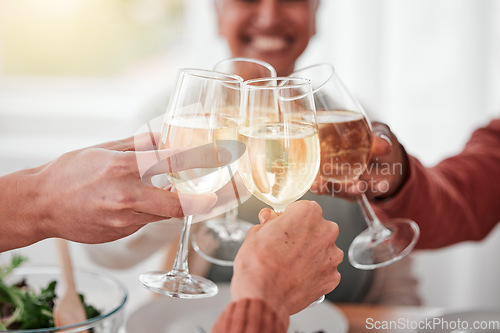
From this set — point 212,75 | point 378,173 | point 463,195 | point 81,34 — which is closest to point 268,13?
point 463,195

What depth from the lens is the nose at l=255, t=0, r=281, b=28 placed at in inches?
53.9

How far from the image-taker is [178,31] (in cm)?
231

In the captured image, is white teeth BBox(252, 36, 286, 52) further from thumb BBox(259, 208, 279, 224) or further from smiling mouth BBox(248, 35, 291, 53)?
thumb BBox(259, 208, 279, 224)

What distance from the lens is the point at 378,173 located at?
74 cm

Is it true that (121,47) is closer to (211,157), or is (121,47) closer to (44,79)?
(44,79)

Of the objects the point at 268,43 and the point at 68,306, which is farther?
the point at 268,43

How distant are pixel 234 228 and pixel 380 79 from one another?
121cm

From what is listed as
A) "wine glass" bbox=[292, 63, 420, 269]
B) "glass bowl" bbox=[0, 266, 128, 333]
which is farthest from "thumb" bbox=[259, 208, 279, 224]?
"glass bowl" bbox=[0, 266, 128, 333]

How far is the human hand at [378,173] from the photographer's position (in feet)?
2.23

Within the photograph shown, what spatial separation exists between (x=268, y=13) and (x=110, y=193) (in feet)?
3.26

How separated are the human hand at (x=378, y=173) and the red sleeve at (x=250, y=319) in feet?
0.70

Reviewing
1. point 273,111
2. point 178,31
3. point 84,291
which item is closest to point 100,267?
point 84,291

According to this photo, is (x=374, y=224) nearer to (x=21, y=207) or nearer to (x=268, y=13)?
(x=21, y=207)

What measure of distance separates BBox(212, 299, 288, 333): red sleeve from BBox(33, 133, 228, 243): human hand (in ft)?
0.37
